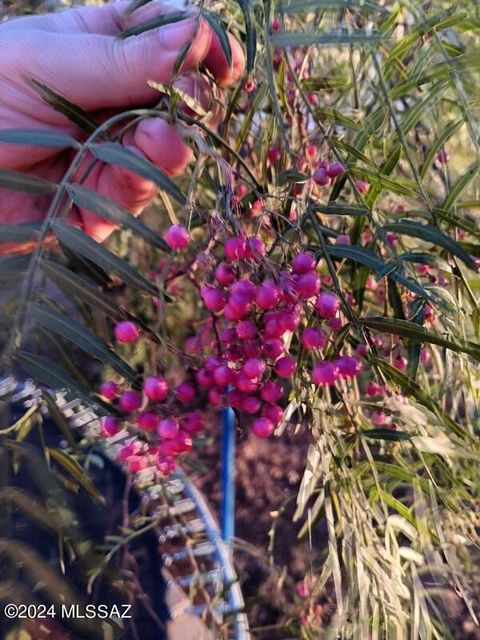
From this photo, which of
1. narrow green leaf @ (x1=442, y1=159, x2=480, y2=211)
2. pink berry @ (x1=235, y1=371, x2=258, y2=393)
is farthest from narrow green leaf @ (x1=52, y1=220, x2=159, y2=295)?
narrow green leaf @ (x1=442, y1=159, x2=480, y2=211)

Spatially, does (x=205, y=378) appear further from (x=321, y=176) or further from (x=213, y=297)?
(x=321, y=176)

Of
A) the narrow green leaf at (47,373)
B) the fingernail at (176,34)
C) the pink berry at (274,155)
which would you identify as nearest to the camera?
the narrow green leaf at (47,373)

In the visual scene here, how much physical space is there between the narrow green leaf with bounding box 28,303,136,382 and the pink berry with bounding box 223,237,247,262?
0.42 ft

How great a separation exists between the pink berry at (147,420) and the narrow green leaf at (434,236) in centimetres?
30

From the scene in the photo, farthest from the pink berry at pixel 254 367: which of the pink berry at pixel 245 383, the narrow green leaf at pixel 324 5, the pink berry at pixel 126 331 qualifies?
the narrow green leaf at pixel 324 5

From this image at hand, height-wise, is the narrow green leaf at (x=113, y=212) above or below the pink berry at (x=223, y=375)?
above

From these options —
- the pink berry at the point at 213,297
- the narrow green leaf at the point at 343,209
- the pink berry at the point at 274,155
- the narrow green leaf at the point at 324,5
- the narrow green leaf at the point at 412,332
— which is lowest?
the pink berry at the point at 213,297

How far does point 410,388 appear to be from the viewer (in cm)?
57

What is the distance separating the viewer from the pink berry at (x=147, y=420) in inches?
25.1

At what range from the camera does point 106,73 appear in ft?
2.59

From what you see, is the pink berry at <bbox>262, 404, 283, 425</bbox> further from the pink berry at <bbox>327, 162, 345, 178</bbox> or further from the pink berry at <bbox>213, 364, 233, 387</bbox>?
the pink berry at <bbox>327, 162, 345, 178</bbox>

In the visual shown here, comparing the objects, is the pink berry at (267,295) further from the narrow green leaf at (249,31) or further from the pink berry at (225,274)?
the narrow green leaf at (249,31)

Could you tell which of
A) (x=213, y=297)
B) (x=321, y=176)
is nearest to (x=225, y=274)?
(x=213, y=297)

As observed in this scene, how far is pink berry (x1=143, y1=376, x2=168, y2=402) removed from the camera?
0.59m
